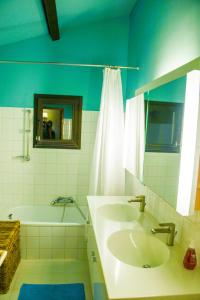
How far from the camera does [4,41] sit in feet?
9.45

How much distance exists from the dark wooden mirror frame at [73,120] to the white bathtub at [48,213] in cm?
87

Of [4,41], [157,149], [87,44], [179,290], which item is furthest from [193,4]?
[4,41]

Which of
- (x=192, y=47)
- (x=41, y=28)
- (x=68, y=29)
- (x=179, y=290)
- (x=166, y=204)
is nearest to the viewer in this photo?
(x=179, y=290)

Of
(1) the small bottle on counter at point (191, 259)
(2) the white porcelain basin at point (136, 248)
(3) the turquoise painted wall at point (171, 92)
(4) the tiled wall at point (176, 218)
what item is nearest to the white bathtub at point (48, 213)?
(4) the tiled wall at point (176, 218)

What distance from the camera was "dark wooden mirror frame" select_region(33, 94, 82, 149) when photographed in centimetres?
312

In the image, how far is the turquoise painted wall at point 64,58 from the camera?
3.03 meters

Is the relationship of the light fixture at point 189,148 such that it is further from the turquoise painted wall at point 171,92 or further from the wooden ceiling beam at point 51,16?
the wooden ceiling beam at point 51,16

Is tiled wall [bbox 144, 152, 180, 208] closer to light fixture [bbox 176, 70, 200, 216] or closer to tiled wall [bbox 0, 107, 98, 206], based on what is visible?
light fixture [bbox 176, 70, 200, 216]

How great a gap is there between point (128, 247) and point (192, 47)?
1340 millimetres

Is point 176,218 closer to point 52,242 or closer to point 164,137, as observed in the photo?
point 164,137

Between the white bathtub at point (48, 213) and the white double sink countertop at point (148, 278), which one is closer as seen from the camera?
the white double sink countertop at point (148, 278)

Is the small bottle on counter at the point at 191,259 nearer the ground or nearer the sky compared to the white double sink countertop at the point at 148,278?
nearer the sky

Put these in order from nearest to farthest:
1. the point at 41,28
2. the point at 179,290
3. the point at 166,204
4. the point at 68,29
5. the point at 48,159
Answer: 1. the point at 179,290
2. the point at 166,204
3. the point at 41,28
4. the point at 68,29
5. the point at 48,159

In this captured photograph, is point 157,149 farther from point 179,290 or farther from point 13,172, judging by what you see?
point 13,172
